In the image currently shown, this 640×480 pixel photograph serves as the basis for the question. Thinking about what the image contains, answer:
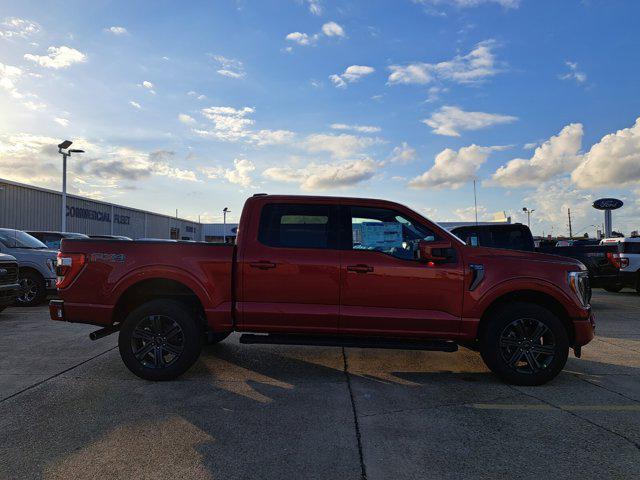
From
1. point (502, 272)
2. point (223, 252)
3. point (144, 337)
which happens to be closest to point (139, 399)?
point (144, 337)

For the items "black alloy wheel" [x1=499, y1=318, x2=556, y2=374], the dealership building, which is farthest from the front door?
the dealership building

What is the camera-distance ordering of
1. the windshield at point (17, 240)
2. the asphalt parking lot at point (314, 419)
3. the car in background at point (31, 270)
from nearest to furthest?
the asphalt parking lot at point (314, 419) < the car in background at point (31, 270) < the windshield at point (17, 240)

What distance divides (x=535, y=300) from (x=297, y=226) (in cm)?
271

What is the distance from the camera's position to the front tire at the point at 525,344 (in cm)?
469

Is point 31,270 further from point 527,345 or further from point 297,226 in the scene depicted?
point 527,345

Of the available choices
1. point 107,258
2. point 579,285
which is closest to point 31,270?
point 107,258

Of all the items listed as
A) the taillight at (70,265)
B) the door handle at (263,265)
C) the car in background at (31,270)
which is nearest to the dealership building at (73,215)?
the car in background at (31,270)

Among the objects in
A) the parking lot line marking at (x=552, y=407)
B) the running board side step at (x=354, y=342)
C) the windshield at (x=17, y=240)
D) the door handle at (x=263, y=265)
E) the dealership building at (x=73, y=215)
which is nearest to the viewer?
the parking lot line marking at (x=552, y=407)

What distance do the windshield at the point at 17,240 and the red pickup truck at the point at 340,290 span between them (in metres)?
6.87

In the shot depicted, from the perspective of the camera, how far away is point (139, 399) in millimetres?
4234

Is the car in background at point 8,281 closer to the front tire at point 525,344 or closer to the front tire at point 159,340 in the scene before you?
the front tire at point 159,340

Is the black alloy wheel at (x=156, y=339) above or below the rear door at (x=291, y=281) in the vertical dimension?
below

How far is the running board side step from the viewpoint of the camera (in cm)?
461

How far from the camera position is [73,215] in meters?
32.0
